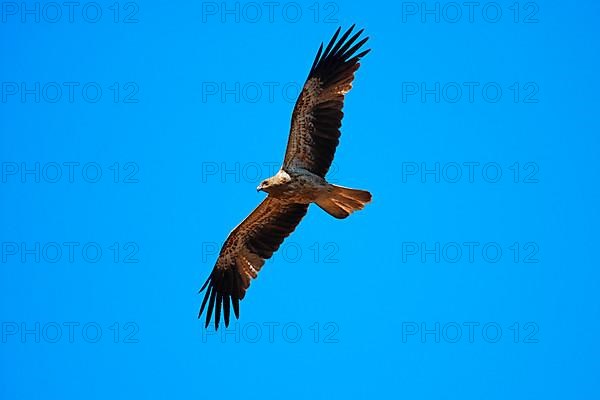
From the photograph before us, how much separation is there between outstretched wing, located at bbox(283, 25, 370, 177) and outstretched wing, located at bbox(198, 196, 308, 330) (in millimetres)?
1085

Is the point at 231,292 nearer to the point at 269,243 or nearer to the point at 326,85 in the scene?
the point at 269,243

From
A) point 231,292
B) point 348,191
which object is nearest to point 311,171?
point 348,191

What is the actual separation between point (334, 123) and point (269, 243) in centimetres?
247

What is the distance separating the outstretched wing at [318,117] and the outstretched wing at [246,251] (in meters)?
1.08

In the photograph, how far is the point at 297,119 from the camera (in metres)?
14.4

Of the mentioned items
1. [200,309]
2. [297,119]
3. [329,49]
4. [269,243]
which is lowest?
[200,309]

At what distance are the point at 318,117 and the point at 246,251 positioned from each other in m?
2.79

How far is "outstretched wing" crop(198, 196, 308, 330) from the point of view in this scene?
15.3 meters

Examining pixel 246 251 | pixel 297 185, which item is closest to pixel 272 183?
pixel 297 185

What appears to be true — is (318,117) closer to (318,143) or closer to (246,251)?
(318,143)

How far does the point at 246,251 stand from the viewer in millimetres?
15766

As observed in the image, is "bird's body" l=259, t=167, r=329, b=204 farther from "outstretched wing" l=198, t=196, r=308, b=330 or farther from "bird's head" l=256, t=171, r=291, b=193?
"outstretched wing" l=198, t=196, r=308, b=330

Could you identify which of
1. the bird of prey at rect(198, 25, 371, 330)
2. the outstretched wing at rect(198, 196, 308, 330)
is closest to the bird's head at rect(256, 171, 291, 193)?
the bird of prey at rect(198, 25, 371, 330)

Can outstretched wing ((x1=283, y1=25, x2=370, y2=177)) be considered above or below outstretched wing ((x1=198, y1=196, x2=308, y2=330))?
above
